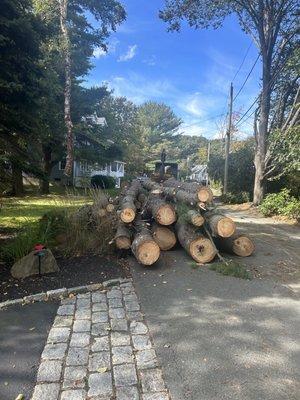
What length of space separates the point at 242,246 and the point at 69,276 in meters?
3.36

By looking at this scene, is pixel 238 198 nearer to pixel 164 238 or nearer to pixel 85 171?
pixel 164 238

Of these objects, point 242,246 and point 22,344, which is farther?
point 242,246

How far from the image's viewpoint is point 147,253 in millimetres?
6066

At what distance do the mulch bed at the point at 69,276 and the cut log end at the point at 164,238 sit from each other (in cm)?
85

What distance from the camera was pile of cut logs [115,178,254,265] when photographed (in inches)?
254

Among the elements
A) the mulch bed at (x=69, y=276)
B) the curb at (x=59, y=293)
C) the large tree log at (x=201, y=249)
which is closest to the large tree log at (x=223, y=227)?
the large tree log at (x=201, y=249)

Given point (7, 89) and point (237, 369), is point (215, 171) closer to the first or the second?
point (7, 89)

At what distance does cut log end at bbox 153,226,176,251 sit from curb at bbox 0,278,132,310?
1655 millimetres

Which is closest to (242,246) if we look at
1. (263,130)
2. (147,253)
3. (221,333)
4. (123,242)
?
(147,253)

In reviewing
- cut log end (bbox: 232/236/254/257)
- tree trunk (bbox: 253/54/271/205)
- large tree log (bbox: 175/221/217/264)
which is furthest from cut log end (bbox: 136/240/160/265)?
tree trunk (bbox: 253/54/271/205)

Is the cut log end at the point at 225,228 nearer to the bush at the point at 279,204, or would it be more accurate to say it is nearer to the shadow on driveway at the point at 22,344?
the shadow on driveway at the point at 22,344

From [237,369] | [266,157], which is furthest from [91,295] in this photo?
[266,157]

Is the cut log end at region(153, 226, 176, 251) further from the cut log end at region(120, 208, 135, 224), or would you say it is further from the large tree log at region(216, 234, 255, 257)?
the large tree log at region(216, 234, 255, 257)

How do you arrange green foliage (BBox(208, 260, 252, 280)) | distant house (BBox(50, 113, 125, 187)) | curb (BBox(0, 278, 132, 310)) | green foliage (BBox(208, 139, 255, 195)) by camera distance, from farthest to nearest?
distant house (BBox(50, 113, 125, 187)), green foliage (BBox(208, 139, 255, 195)), green foliage (BBox(208, 260, 252, 280)), curb (BBox(0, 278, 132, 310))
